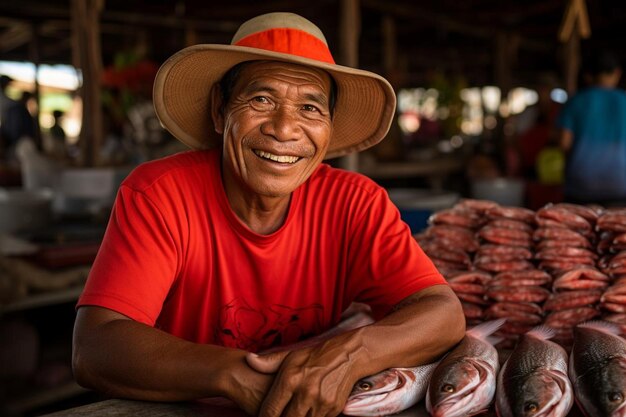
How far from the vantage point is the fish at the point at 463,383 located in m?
1.51

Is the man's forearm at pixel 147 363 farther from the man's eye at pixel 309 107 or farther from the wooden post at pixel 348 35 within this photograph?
the wooden post at pixel 348 35

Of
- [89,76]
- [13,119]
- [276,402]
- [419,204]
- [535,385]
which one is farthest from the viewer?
[13,119]

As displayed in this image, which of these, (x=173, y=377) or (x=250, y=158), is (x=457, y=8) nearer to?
(x=250, y=158)

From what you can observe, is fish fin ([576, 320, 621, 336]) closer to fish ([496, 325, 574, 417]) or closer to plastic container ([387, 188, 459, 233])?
fish ([496, 325, 574, 417])

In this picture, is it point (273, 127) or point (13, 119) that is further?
point (13, 119)

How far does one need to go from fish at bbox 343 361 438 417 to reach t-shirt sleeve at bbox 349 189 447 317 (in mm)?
320

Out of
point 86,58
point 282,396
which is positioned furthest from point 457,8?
point 282,396

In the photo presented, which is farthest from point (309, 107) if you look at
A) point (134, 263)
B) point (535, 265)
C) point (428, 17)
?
point (428, 17)

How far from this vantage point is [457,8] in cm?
830

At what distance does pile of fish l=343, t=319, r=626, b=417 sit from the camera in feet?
4.86

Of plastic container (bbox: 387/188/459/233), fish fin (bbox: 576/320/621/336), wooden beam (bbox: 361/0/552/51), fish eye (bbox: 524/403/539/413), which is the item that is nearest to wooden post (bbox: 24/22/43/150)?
wooden beam (bbox: 361/0/552/51)

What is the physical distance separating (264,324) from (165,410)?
0.54 meters

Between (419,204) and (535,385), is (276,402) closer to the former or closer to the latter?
(535,385)

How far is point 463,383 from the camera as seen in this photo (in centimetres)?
155
